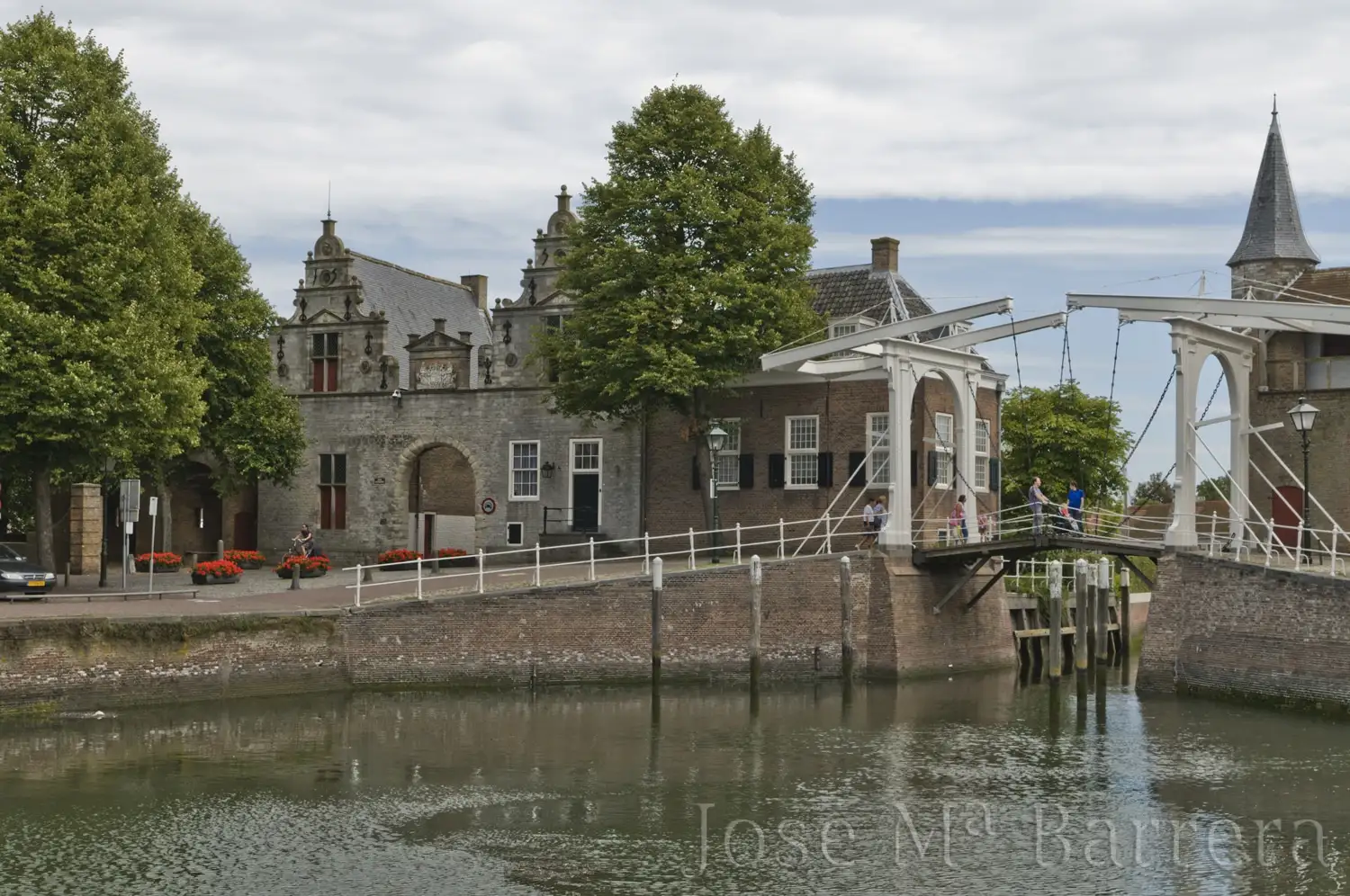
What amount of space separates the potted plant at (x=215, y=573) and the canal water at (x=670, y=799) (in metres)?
8.06

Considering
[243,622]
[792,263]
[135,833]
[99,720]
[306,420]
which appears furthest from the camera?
[306,420]

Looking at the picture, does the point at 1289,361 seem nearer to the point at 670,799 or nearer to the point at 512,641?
the point at 512,641

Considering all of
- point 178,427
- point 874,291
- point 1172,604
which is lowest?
point 1172,604

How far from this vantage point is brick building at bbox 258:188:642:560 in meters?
38.4

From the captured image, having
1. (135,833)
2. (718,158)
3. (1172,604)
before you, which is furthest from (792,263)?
(135,833)

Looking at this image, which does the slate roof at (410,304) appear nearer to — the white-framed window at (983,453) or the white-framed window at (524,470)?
the white-framed window at (524,470)

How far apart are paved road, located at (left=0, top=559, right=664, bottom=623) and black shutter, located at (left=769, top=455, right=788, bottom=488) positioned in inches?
144

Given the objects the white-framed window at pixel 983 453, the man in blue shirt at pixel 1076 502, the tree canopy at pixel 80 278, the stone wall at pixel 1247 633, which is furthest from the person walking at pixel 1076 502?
the tree canopy at pixel 80 278

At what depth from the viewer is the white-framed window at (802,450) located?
35.0 metres

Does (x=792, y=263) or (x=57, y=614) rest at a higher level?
(x=792, y=263)

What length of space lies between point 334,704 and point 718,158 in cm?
1511

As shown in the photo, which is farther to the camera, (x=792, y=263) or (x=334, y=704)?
(x=792, y=263)

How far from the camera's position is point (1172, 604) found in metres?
26.6

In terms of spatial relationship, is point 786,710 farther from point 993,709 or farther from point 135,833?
point 135,833
